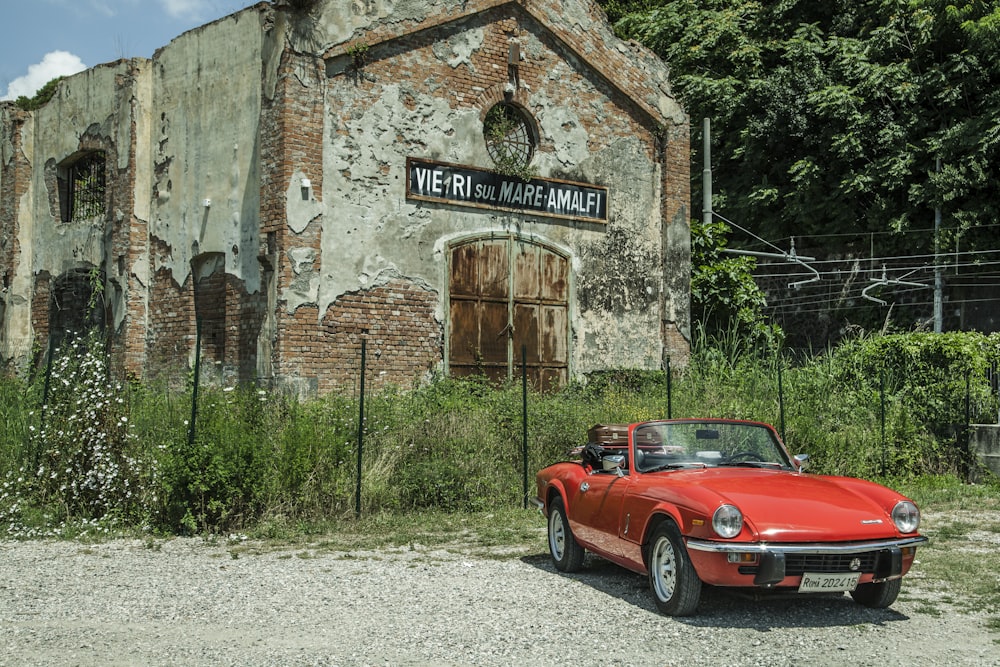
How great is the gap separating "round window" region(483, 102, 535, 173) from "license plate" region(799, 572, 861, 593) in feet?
38.3

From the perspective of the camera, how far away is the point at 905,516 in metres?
6.94

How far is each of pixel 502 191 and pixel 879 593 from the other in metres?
11.4

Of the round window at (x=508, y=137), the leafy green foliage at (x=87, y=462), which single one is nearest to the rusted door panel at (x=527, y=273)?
the round window at (x=508, y=137)

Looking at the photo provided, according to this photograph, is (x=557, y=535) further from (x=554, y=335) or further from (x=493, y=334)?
(x=554, y=335)

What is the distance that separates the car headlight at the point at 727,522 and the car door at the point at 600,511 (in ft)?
3.83

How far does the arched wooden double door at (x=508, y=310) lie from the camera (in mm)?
16781

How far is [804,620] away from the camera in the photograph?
6.66 m

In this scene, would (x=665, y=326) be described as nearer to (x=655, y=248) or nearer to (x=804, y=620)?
(x=655, y=248)

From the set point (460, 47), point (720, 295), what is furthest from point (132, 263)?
point (720, 295)

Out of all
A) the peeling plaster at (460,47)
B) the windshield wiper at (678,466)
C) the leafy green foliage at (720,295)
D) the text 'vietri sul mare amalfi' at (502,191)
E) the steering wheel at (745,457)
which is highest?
the peeling plaster at (460,47)

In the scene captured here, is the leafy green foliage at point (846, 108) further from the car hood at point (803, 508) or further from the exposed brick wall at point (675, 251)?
the car hood at point (803, 508)

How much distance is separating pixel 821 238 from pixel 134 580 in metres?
25.8

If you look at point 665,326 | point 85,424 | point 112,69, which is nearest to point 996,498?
point 665,326

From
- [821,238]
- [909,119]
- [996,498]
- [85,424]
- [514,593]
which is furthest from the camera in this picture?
[821,238]
